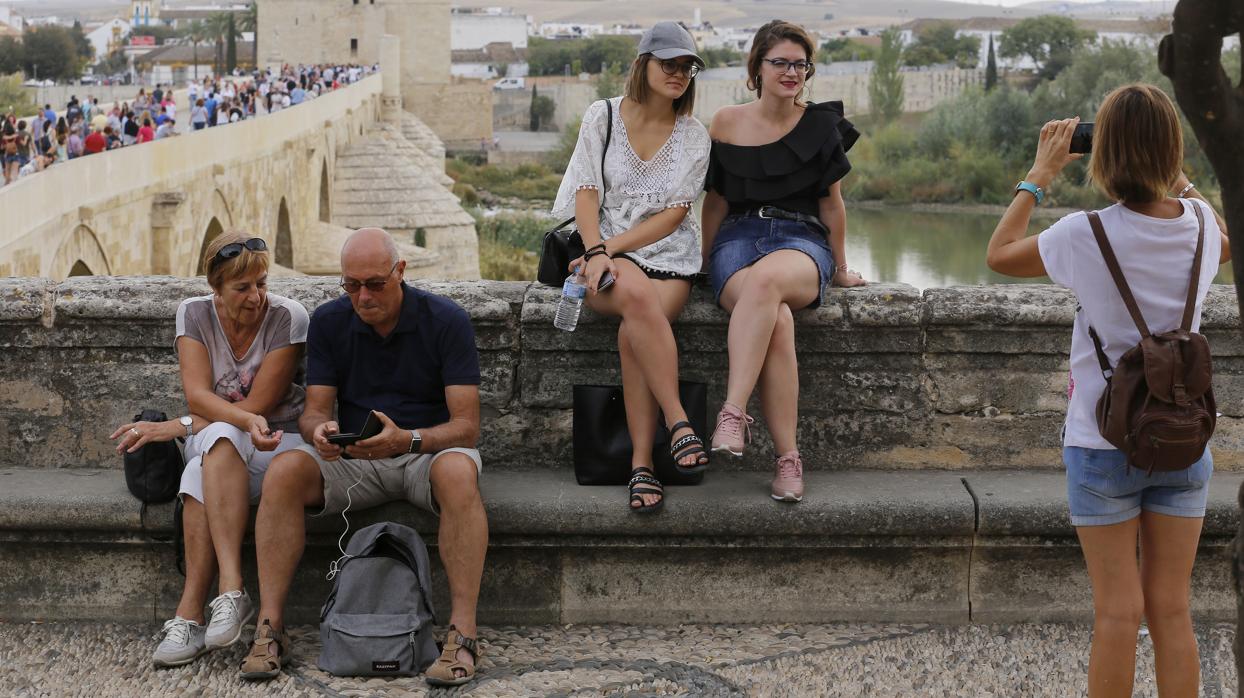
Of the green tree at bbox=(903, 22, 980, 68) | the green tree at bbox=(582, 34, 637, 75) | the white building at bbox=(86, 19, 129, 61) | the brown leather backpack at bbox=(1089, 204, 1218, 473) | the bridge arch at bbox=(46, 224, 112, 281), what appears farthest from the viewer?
the white building at bbox=(86, 19, 129, 61)

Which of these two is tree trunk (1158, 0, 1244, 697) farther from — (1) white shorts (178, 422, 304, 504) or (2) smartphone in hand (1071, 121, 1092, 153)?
(1) white shorts (178, 422, 304, 504)

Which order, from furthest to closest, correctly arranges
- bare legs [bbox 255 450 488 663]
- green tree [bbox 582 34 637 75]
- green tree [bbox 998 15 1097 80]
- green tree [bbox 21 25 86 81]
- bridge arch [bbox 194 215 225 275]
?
green tree [bbox 582 34 637 75] → green tree [bbox 998 15 1097 80] → green tree [bbox 21 25 86 81] → bridge arch [bbox 194 215 225 275] → bare legs [bbox 255 450 488 663]

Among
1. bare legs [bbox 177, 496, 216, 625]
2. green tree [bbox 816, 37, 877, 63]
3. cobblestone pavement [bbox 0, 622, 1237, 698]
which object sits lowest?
cobblestone pavement [bbox 0, 622, 1237, 698]

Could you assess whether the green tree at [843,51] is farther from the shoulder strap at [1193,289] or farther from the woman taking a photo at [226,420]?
the shoulder strap at [1193,289]

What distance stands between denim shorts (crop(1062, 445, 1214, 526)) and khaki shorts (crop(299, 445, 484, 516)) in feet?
4.56

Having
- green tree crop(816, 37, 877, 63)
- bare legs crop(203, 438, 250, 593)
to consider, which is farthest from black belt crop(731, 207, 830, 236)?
green tree crop(816, 37, 877, 63)

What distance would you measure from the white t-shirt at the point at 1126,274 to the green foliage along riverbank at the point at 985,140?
41.1m

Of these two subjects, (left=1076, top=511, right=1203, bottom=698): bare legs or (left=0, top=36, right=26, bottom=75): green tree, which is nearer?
(left=1076, top=511, right=1203, bottom=698): bare legs

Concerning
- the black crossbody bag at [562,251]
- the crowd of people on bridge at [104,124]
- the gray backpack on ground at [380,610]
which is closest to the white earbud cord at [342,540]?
the gray backpack on ground at [380,610]

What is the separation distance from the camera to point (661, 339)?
3.50 metres

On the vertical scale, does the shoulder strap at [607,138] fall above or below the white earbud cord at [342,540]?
above

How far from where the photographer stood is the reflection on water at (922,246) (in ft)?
115

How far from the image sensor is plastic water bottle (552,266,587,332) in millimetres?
3613

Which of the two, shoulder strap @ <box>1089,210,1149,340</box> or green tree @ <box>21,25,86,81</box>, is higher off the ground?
green tree @ <box>21,25,86,81</box>
